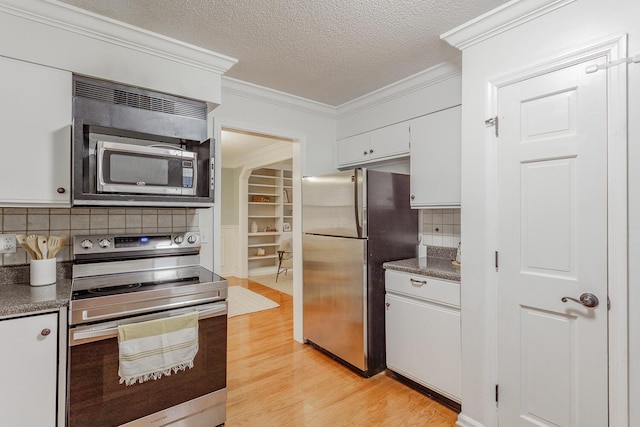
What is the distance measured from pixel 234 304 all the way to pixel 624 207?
418 cm

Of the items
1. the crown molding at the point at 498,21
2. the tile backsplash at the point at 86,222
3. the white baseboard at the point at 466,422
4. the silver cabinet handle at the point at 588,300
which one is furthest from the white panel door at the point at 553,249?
Result: the tile backsplash at the point at 86,222

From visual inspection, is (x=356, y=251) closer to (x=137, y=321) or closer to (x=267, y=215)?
(x=137, y=321)

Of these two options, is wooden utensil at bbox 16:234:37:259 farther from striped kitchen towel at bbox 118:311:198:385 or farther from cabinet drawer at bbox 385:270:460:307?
cabinet drawer at bbox 385:270:460:307

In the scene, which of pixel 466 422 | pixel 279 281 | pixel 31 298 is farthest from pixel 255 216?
pixel 466 422

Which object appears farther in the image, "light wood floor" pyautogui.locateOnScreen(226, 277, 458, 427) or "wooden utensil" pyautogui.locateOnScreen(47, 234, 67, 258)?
"light wood floor" pyautogui.locateOnScreen(226, 277, 458, 427)

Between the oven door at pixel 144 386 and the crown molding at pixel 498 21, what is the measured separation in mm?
2135

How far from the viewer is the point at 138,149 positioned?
1818 millimetres

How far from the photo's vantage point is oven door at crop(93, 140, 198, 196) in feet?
5.65

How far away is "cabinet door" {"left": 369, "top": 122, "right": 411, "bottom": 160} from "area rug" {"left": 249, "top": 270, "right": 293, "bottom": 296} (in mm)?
3057

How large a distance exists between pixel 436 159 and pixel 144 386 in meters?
2.36

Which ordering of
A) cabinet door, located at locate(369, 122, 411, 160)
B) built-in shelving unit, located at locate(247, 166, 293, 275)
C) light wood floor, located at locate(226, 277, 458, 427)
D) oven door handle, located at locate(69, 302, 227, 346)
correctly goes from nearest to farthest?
oven door handle, located at locate(69, 302, 227, 346) → light wood floor, located at locate(226, 277, 458, 427) → cabinet door, located at locate(369, 122, 411, 160) → built-in shelving unit, located at locate(247, 166, 293, 275)

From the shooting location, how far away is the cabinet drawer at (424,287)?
6.72 feet

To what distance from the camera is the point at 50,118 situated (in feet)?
5.49

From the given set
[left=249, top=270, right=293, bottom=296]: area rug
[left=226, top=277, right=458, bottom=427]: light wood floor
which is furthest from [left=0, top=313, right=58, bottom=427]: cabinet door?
[left=249, top=270, right=293, bottom=296]: area rug
